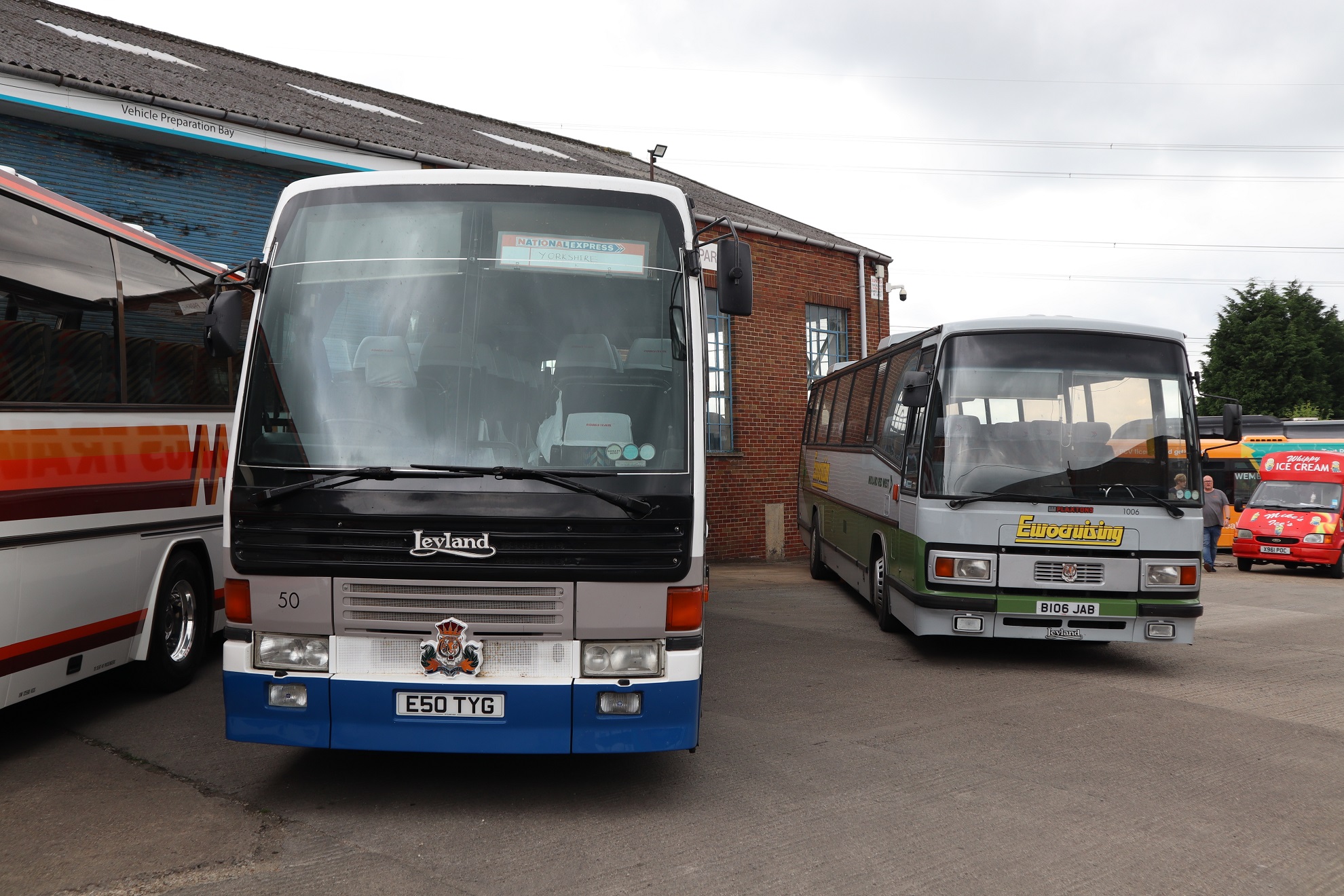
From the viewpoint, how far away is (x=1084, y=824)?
5.00m

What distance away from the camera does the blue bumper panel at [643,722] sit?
190 inches

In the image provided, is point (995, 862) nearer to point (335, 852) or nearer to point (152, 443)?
point (335, 852)

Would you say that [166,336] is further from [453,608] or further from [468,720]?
[468,720]

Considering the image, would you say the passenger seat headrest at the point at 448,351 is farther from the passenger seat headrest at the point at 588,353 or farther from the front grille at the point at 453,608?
the front grille at the point at 453,608

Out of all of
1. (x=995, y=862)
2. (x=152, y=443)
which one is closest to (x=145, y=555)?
(x=152, y=443)

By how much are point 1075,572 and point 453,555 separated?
5.70 meters

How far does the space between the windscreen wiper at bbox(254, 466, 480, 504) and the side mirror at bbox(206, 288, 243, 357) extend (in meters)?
0.83

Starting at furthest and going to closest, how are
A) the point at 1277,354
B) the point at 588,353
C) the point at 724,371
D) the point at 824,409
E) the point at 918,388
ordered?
the point at 1277,354
the point at 724,371
the point at 824,409
the point at 918,388
the point at 588,353

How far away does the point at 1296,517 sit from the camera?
20.7 meters

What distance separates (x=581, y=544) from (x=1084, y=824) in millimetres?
2634

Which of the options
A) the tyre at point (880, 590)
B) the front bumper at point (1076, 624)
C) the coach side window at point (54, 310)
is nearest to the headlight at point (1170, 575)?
the front bumper at point (1076, 624)

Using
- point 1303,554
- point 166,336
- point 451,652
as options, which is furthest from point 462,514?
point 1303,554

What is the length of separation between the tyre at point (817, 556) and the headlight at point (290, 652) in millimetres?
11022

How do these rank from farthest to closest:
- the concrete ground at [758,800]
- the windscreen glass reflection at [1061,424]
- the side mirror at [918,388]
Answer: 1. the side mirror at [918,388]
2. the windscreen glass reflection at [1061,424]
3. the concrete ground at [758,800]
